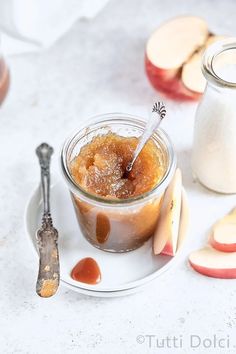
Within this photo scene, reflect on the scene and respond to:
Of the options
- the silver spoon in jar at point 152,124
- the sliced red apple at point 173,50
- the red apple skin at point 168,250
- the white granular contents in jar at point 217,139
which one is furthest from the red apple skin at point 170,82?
the red apple skin at point 168,250

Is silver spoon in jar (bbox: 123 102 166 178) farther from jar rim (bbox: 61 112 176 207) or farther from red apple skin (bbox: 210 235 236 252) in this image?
red apple skin (bbox: 210 235 236 252)

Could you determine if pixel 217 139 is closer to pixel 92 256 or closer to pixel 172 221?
pixel 172 221

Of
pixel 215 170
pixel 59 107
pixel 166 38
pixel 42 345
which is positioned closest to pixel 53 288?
pixel 42 345

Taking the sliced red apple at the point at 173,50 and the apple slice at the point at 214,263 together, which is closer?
the apple slice at the point at 214,263

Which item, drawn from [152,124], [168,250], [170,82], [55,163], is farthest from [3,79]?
[168,250]

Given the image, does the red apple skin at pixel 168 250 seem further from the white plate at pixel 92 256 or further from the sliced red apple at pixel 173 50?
the sliced red apple at pixel 173 50

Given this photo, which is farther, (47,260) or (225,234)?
(225,234)
